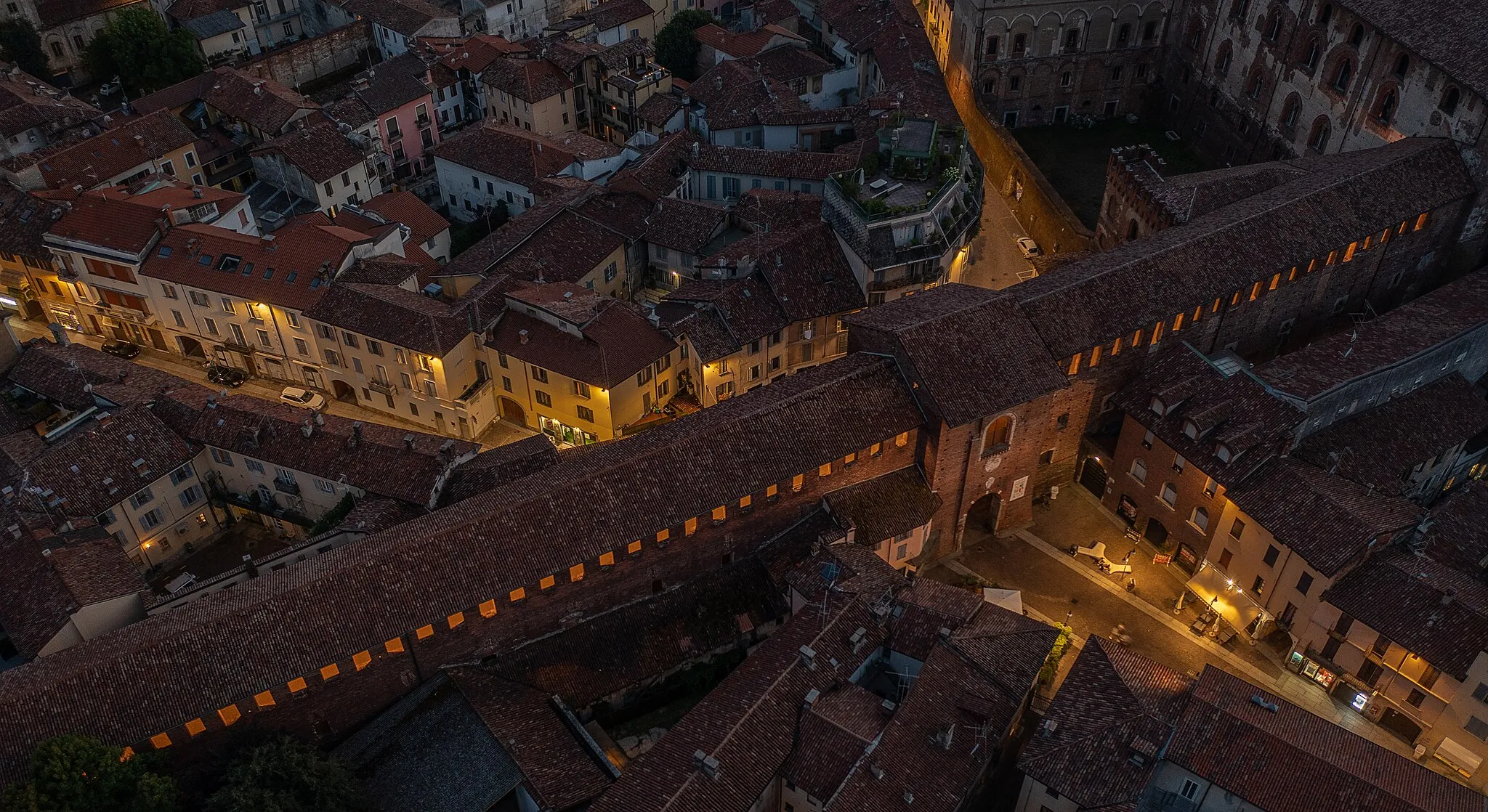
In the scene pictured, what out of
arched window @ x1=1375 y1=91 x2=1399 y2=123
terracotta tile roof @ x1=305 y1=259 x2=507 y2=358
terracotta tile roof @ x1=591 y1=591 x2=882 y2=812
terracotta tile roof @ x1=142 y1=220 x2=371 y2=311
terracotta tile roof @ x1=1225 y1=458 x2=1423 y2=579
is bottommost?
terracotta tile roof @ x1=591 y1=591 x2=882 y2=812

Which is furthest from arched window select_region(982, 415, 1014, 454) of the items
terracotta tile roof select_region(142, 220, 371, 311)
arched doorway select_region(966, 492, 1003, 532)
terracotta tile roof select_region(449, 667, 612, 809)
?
terracotta tile roof select_region(142, 220, 371, 311)

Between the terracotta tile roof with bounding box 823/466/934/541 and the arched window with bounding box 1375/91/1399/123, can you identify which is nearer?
the terracotta tile roof with bounding box 823/466/934/541

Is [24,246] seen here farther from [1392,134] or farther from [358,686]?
[1392,134]

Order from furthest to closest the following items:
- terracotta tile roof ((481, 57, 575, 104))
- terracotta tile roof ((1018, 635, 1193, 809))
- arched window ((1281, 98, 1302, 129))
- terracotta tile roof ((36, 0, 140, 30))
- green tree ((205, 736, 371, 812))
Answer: terracotta tile roof ((36, 0, 140, 30)) → terracotta tile roof ((481, 57, 575, 104)) → arched window ((1281, 98, 1302, 129)) → terracotta tile roof ((1018, 635, 1193, 809)) → green tree ((205, 736, 371, 812))

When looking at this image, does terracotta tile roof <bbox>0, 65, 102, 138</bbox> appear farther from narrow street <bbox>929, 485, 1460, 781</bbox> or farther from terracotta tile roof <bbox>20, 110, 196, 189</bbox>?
narrow street <bbox>929, 485, 1460, 781</bbox>

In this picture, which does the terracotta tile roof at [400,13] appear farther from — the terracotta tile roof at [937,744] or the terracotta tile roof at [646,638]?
the terracotta tile roof at [937,744]

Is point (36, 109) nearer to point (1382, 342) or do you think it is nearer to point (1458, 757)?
point (1382, 342)

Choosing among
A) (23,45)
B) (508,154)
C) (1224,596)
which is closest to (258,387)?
(508,154)
